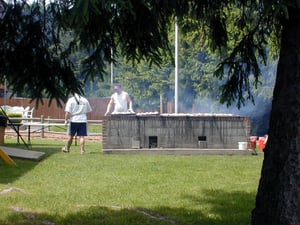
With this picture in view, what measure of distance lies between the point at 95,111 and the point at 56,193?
32.1 metres

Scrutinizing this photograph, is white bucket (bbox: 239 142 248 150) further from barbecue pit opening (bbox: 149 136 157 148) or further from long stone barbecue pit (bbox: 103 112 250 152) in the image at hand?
barbecue pit opening (bbox: 149 136 157 148)

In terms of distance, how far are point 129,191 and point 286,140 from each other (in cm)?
354

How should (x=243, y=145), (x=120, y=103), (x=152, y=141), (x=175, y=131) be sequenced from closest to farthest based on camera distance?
(x=243, y=145) < (x=175, y=131) < (x=152, y=141) < (x=120, y=103)

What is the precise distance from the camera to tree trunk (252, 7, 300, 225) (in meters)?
4.57

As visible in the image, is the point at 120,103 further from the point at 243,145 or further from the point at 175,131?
the point at 243,145

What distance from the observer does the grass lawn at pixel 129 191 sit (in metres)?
6.16

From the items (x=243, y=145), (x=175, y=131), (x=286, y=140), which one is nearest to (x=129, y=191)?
(x=286, y=140)

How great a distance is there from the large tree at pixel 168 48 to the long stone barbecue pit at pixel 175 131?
7615mm

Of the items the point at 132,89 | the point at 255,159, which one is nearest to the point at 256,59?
the point at 255,159

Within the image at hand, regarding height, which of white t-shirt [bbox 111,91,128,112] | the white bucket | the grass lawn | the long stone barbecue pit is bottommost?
the grass lawn

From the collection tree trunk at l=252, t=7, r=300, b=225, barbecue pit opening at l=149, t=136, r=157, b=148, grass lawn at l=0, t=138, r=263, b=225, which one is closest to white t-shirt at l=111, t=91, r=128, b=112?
barbecue pit opening at l=149, t=136, r=157, b=148

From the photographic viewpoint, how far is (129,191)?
25.3 ft

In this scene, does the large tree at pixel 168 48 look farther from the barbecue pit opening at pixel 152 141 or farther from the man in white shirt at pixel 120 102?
the man in white shirt at pixel 120 102

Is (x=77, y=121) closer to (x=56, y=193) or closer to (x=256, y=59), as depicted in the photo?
(x=56, y=193)
